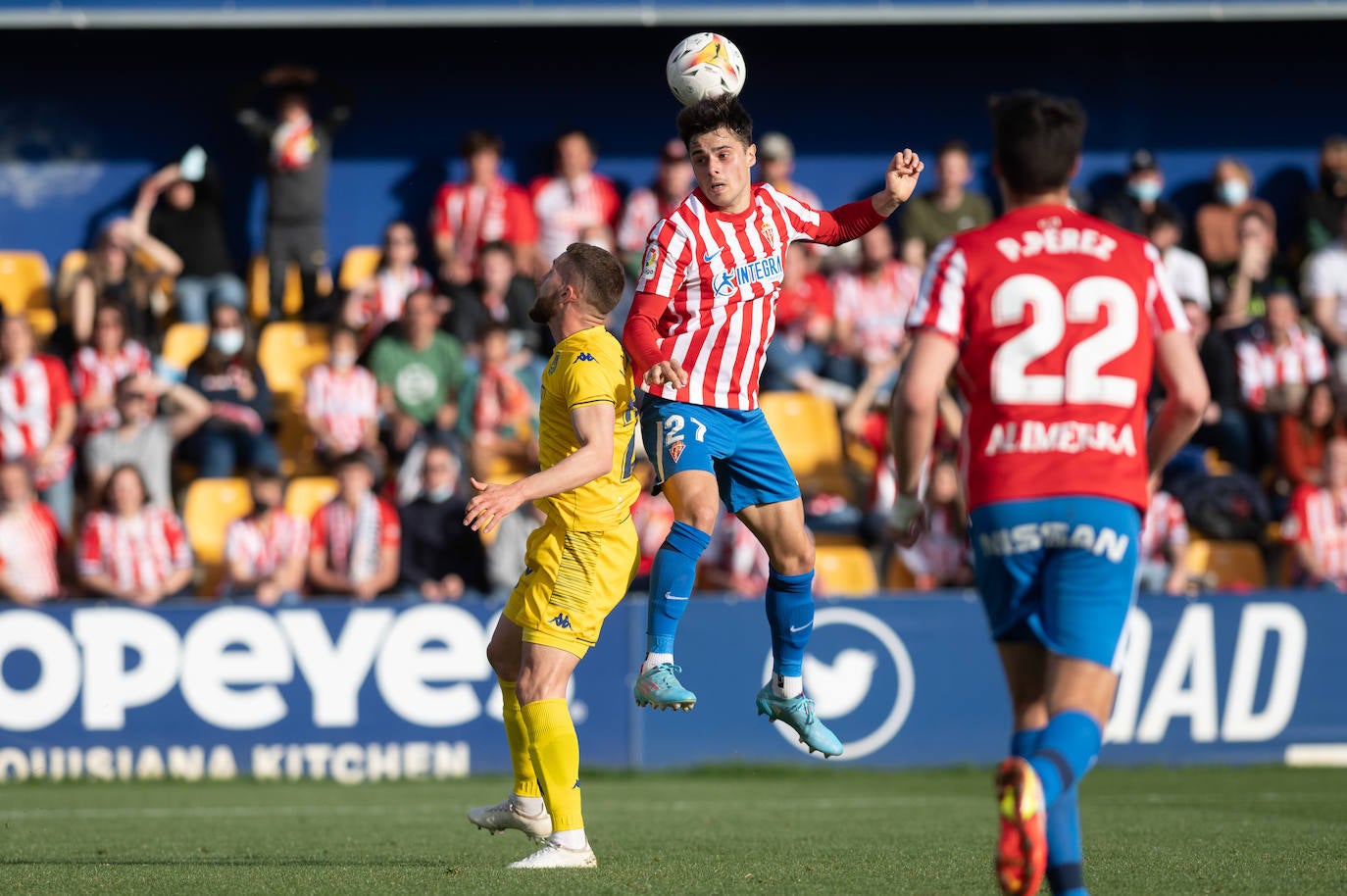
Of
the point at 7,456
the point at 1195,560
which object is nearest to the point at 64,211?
the point at 7,456

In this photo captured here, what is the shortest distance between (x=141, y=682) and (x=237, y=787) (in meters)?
1.02

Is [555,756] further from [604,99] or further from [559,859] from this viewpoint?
[604,99]

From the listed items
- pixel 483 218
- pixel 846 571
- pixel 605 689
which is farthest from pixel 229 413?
pixel 846 571

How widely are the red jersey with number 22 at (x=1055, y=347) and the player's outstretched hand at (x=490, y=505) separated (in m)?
1.65

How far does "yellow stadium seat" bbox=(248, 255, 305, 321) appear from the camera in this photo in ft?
50.4

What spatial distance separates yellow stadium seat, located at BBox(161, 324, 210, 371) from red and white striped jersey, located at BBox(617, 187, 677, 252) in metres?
3.60

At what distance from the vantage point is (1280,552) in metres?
13.6

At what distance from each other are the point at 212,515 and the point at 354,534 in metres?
1.42

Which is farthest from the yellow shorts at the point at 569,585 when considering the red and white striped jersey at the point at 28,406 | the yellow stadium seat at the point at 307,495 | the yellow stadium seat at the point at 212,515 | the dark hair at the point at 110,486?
the red and white striped jersey at the point at 28,406

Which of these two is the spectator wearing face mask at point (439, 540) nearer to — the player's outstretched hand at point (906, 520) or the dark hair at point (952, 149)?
the dark hair at point (952, 149)

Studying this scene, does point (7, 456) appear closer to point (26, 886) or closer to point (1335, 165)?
point (26, 886)

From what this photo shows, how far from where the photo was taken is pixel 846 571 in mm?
13203

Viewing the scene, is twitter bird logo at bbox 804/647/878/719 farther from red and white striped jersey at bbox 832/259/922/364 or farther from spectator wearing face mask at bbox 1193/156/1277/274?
spectator wearing face mask at bbox 1193/156/1277/274

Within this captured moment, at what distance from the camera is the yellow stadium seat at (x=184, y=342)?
14430mm
